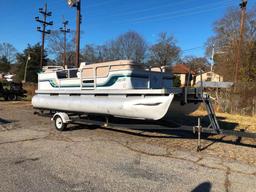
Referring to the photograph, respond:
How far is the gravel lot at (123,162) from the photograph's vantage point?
4.29m

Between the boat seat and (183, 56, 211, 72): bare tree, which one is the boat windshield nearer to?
the boat seat

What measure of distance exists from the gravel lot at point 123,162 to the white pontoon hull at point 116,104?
0.73 meters

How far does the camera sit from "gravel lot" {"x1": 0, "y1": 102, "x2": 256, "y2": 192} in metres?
4.29

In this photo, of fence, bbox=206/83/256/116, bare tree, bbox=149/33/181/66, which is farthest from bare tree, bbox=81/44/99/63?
fence, bbox=206/83/256/116

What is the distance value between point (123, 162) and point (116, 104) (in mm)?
1801

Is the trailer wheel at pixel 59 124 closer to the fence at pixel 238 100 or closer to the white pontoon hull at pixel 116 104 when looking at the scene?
the white pontoon hull at pixel 116 104

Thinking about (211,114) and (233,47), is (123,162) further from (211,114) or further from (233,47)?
(233,47)

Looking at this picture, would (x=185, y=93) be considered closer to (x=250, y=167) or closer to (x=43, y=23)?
(x=250, y=167)

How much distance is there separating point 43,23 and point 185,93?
30.7 meters

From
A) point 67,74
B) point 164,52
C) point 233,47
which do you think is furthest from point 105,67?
point 164,52

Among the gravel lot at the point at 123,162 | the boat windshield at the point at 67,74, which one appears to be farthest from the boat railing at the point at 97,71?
the gravel lot at the point at 123,162

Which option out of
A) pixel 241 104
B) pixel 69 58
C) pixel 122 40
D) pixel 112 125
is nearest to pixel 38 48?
pixel 69 58

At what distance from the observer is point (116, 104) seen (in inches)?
269

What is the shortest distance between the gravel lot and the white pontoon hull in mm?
732
